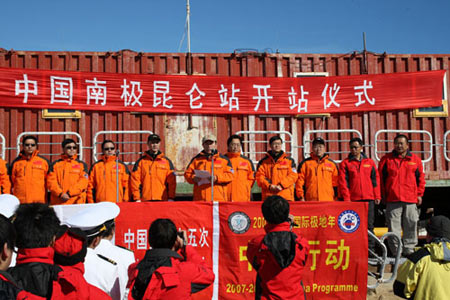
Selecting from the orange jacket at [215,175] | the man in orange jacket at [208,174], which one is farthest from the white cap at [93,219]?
the orange jacket at [215,175]

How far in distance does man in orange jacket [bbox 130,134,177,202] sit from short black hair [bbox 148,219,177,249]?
3.76m

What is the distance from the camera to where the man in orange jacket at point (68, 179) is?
6.29 metres

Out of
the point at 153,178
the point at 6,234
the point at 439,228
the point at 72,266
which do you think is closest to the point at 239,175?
the point at 153,178

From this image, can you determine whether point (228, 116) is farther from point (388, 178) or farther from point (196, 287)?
point (196, 287)

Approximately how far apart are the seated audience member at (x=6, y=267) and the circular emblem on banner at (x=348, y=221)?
405 cm

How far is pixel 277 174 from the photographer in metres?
6.48

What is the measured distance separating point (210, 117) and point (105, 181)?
3848 mm

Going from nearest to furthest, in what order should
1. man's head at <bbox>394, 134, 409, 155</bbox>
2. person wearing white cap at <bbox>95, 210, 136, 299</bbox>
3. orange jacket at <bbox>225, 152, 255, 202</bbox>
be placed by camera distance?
person wearing white cap at <bbox>95, 210, 136, 299</bbox>, orange jacket at <bbox>225, 152, 255, 202</bbox>, man's head at <bbox>394, 134, 409, 155</bbox>

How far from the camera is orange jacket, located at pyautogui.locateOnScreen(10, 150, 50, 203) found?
20.9ft

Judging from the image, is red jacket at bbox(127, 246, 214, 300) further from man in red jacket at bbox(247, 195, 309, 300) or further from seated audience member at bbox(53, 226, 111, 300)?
man in red jacket at bbox(247, 195, 309, 300)

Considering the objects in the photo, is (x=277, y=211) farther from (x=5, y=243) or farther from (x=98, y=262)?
(x=5, y=243)

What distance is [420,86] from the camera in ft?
30.3

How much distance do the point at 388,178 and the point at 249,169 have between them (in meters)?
2.32

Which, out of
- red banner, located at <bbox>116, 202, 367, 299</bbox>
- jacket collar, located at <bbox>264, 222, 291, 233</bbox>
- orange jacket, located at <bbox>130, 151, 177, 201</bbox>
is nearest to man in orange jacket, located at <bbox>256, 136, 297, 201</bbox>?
red banner, located at <bbox>116, 202, 367, 299</bbox>
